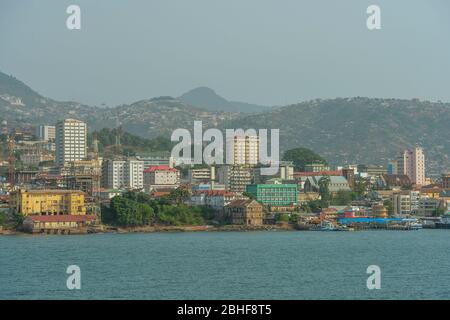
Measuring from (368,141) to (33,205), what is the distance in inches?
2483

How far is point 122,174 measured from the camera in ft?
163

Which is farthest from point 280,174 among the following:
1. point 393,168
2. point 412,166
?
point 393,168

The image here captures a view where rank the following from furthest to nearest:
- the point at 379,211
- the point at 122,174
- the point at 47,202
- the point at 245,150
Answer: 1. the point at 245,150
2. the point at 122,174
3. the point at 379,211
4. the point at 47,202

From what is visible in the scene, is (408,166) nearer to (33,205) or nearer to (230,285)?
(33,205)

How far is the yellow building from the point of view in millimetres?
34250

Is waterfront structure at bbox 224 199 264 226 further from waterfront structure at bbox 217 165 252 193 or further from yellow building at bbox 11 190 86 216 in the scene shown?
waterfront structure at bbox 217 165 252 193

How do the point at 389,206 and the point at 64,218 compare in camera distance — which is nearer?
the point at 64,218

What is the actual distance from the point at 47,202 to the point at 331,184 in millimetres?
16701

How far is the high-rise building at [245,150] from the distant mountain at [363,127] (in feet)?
98.1

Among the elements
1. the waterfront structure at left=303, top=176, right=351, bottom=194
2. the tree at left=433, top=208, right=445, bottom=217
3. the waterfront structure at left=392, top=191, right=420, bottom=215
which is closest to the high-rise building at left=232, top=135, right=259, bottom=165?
the waterfront structure at left=303, top=176, right=351, bottom=194

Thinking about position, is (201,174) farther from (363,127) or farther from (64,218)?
(363,127)

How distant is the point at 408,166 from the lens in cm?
5994

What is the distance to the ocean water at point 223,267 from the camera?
49.5 ft

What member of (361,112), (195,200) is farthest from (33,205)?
(361,112)
